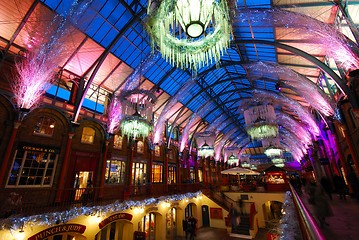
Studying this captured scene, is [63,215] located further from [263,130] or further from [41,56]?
[263,130]

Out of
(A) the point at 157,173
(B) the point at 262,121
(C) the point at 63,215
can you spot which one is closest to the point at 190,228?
(A) the point at 157,173

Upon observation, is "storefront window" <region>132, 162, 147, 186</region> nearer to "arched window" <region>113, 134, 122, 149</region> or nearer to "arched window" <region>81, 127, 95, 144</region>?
"arched window" <region>113, 134, 122, 149</region>

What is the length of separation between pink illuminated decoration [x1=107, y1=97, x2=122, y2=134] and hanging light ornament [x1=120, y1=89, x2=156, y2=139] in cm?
419

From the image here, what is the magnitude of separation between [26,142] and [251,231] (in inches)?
758

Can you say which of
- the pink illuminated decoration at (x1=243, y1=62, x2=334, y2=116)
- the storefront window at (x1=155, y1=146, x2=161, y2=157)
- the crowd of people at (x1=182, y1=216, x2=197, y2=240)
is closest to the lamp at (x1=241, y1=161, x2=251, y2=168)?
the storefront window at (x1=155, y1=146, x2=161, y2=157)

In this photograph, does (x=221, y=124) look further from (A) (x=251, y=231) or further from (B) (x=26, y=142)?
(B) (x=26, y=142)

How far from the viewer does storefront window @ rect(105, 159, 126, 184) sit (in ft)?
43.6

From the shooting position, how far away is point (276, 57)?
13367mm

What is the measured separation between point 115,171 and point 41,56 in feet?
29.9

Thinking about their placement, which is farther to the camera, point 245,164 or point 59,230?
point 245,164

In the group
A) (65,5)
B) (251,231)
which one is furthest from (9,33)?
(251,231)

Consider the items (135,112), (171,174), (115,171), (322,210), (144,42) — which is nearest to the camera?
(322,210)

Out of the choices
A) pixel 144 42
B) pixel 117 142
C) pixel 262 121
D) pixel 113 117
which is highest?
pixel 144 42

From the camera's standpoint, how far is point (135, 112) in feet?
31.7
